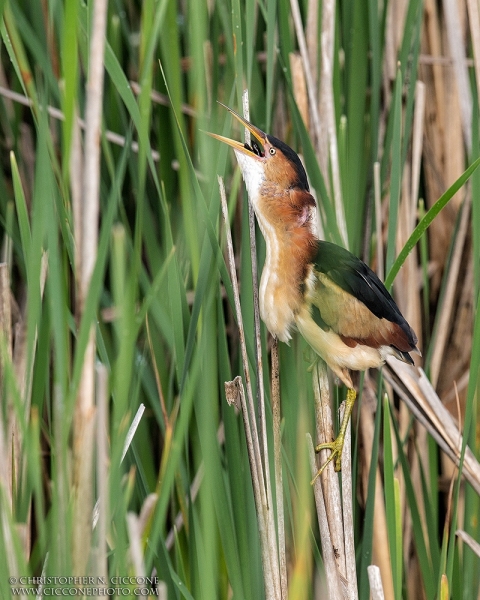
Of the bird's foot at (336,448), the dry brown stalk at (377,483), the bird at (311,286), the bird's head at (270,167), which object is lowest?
the dry brown stalk at (377,483)

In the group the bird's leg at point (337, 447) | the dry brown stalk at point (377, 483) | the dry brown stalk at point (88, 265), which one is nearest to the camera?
the dry brown stalk at point (88, 265)

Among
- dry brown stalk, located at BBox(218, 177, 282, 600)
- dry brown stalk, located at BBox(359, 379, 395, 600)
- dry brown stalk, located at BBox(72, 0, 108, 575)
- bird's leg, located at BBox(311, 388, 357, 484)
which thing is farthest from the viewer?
dry brown stalk, located at BBox(359, 379, 395, 600)

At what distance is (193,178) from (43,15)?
0.48 m

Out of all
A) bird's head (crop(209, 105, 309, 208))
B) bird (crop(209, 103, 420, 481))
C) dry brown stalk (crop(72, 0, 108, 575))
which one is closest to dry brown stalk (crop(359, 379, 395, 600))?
bird (crop(209, 103, 420, 481))

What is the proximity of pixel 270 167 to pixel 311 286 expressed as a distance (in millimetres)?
186

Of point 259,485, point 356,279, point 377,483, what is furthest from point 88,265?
point 377,483

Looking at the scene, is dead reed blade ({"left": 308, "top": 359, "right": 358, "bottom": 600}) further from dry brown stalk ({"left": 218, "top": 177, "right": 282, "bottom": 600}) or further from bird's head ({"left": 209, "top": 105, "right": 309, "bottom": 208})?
bird's head ({"left": 209, "top": 105, "right": 309, "bottom": 208})

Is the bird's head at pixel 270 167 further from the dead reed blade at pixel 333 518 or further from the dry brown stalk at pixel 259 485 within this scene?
the dead reed blade at pixel 333 518

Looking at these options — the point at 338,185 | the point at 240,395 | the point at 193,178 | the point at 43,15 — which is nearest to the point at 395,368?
the point at 338,185

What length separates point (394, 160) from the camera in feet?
3.58

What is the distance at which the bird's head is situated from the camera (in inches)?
42.4

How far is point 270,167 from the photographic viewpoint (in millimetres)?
1100

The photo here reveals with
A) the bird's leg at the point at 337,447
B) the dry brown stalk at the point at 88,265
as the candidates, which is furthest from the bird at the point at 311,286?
the dry brown stalk at the point at 88,265

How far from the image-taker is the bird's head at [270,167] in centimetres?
108
